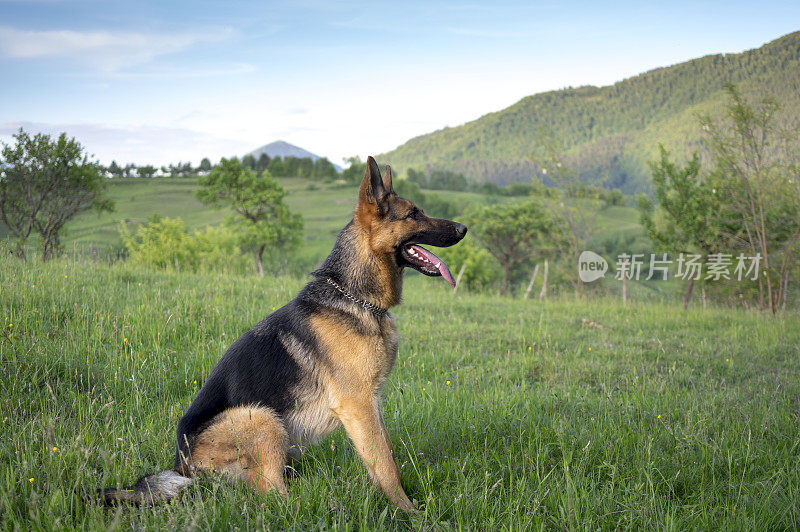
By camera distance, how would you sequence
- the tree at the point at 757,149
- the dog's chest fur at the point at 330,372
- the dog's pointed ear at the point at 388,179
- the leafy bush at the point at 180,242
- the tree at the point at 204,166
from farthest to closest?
1. the tree at the point at 204,166
2. the leafy bush at the point at 180,242
3. the tree at the point at 757,149
4. the dog's pointed ear at the point at 388,179
5. the dog's chest fur at the point at 330,372

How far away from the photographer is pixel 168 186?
9194 centimetres

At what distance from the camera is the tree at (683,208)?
27.1 m

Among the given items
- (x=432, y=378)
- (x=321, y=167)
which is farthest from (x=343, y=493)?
(x=321, y=167)

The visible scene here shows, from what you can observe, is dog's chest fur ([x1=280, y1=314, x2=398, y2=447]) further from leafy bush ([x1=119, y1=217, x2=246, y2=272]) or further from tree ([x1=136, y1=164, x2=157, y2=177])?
tree ([x1=136, y1=164, x2=157, y2=177])

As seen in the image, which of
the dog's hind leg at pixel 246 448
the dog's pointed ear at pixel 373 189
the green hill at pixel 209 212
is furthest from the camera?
the green hill at pixel 209 212

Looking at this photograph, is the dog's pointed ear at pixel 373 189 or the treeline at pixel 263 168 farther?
the treeline at pixel 263 168

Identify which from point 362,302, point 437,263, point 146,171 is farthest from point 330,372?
point 146,171

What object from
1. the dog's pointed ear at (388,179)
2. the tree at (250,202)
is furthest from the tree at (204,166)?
the dog's pointed ear at (388,179)

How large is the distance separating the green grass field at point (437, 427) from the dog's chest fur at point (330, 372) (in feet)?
1.17

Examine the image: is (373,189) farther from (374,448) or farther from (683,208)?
(683,208)

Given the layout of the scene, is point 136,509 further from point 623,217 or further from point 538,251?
point 623,217

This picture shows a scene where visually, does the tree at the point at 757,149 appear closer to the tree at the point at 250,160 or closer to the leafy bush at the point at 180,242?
the leafy bush at the point at 180,242

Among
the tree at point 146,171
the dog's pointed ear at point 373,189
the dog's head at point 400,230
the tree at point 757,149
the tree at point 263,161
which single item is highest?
the tree at point 263,161

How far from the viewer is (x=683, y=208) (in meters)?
27.5
